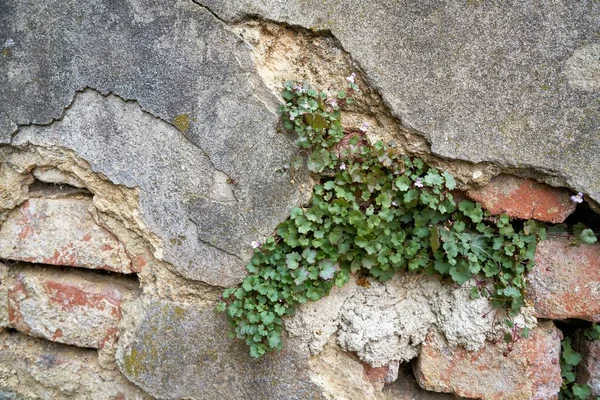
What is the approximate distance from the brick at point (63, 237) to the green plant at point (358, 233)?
50cm

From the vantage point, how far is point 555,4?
1.43 metres

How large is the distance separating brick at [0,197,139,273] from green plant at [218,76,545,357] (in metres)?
0.50

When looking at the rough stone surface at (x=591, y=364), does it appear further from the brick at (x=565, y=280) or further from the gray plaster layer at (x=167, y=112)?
the gray plaster layer at (x=167, y=112)

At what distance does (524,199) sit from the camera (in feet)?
5.19

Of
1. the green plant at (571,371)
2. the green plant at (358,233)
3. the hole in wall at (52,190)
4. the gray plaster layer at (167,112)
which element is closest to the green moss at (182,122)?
the gray plaster layer at (167,112)

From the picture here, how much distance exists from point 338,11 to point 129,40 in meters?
0.71

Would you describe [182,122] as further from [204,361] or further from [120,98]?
[204,361]

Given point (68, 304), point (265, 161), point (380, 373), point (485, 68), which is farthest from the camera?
point (68, 304)

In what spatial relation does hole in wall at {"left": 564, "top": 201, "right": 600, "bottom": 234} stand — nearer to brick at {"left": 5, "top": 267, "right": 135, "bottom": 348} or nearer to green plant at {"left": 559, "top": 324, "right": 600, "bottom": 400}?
green plant at {"left": 559, "top": 324, "right": 600, "bottom": 400}

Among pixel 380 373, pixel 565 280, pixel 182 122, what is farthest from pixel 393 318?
A: pixel 182 122

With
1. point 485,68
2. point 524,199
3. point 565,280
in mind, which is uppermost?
point 485,68

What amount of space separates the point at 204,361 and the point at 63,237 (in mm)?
714

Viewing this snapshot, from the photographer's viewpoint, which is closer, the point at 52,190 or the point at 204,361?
the point at 204,361

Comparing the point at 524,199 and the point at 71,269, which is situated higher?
the point at 524,199
